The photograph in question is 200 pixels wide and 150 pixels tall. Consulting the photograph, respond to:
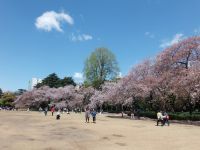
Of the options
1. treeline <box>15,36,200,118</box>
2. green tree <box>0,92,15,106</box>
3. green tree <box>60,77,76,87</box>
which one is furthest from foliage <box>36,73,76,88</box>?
treeline <box>15,36,200,118</box>

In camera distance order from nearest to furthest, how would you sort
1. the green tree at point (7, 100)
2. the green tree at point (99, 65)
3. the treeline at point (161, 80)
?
the treeline at point (161, 80), the green tree at point (99, 65), the green tree at point (7, 100)

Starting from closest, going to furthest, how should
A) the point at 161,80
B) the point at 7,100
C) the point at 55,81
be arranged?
the point at 161,80
the point at 55,81
the point at 7,100

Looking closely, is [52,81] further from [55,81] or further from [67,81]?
[67,81]

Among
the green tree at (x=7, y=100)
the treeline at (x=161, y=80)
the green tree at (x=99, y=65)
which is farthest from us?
the green tree at (x=7, y=100)

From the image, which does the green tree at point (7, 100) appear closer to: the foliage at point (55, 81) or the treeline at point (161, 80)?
the foliage at point (55, 81)

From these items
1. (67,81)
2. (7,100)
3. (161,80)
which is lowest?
(161,80)

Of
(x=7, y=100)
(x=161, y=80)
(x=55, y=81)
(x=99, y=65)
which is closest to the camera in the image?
(x=161, y=80)

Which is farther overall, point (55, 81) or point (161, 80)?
point (55, 81)

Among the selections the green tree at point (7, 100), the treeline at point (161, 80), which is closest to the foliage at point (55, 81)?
the green tree at point (7, 100)

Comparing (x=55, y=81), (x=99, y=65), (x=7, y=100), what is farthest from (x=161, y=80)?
(x=7, y=100)

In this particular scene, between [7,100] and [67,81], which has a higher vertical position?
[67,81]

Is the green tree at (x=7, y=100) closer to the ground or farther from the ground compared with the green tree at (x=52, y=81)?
closer to the ground

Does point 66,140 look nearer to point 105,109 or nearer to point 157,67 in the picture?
point 157,67

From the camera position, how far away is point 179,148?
19.5m
